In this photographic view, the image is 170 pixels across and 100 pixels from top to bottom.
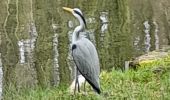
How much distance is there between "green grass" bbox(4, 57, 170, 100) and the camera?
6871 millimetres

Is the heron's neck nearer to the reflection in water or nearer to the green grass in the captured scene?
the green grass

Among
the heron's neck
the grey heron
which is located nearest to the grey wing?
the grey heron

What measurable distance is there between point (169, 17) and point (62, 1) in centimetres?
821

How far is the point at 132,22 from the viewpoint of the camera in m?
21.2

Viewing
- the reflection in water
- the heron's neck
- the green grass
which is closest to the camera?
the green grass

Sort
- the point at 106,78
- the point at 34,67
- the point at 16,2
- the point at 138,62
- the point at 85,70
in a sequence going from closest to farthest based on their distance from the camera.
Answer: the point at 85,70, the point at 106,78, the point at 138,62, the point at 34,67, the point at 16,2

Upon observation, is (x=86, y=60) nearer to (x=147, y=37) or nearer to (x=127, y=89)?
(x=127, y=89)

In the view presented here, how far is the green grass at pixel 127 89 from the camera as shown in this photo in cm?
687

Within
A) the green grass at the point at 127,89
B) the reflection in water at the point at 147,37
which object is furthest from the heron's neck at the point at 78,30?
the reflection in water at the point at 147,37

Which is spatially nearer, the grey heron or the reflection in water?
the grey heron

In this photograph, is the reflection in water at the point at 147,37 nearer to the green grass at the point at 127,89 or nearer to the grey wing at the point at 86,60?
the green grass at the point at 127,89

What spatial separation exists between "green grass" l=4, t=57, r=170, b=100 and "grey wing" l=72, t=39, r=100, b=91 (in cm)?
27

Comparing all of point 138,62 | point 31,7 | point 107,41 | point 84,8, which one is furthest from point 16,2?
point 138,62

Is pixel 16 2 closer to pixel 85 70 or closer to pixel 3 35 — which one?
pixel 3 35
